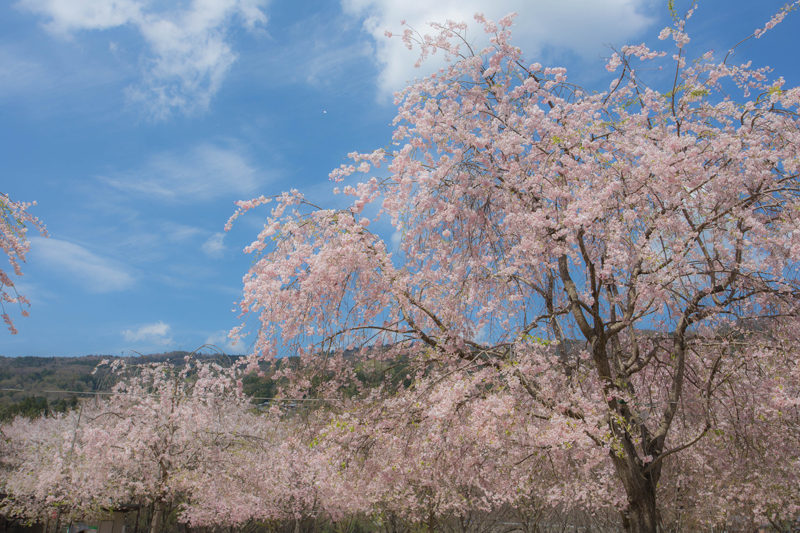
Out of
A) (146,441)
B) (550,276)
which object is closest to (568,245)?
(550,276)

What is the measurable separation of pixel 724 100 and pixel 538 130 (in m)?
2.30

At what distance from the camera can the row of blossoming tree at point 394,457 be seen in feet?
20.1

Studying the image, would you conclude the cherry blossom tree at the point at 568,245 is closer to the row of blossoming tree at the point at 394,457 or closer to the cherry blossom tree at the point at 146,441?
the row of blossoming tree at the point at 394,457

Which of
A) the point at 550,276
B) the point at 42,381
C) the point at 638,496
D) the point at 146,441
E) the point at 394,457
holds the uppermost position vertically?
the point at 42,381

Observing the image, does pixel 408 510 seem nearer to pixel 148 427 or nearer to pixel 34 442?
pixel 148 427

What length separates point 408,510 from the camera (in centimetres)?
1822

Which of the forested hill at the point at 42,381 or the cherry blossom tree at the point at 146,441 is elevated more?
the forested hill at the point at 42,381

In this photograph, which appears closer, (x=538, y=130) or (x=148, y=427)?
(x=538, y=130)

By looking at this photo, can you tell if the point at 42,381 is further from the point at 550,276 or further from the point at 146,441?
the point at 550,276

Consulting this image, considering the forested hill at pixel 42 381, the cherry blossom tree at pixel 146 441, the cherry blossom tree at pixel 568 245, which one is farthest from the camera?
the forested hill at pixel 42 381

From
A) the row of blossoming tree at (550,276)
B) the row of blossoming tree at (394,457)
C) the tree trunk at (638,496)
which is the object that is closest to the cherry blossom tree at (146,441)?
the row of blossoming tree at (394,457)

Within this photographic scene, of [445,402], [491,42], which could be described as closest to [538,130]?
[491,42]

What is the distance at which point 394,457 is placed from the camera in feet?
21.8

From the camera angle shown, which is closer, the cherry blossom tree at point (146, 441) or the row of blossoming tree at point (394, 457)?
the row of blossoming tree at point (394, 457)
